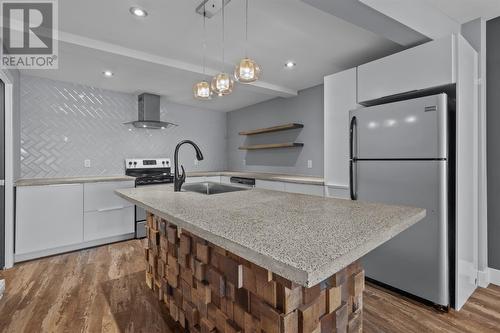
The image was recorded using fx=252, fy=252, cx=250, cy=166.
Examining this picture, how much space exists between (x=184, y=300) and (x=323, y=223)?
105 centimetres

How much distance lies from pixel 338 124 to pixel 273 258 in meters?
2.26

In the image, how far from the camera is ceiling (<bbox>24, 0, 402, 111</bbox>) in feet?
6.32

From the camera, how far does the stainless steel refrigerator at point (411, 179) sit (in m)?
1.87

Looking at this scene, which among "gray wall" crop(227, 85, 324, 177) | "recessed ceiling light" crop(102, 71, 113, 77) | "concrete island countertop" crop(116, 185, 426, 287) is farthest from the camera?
"gray wall" crop(227, 85, 324, 177)

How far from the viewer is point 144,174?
4.20 m

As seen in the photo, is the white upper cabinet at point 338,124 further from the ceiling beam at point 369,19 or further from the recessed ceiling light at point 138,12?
the recessed ceiling light at point 138,12

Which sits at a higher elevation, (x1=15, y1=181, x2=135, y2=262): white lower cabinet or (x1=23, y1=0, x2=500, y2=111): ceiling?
(x1=23, y1=0, x2=500, y2=111): ceiling

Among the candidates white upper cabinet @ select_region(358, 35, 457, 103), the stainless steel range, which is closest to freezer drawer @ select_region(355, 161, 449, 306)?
white upper cabinet @ select_region(358, 35, 457, 103)

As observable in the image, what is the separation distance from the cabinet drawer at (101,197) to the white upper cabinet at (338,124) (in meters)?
2.50

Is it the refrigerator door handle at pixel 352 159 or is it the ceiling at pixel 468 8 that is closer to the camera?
the ceiling at pixel 468 8

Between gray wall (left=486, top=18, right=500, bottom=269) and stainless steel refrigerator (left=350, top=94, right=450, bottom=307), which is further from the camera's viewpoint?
gray wall (left=486, top=18, right=500, bottom=269)

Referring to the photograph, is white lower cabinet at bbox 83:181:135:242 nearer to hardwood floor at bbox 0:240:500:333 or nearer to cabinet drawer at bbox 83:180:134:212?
cabinet drawer at bbox 83:180:134:212

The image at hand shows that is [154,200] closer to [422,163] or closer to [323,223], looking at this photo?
[323,223]

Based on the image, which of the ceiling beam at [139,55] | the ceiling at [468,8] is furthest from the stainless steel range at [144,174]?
the ceiling at [468,8]
